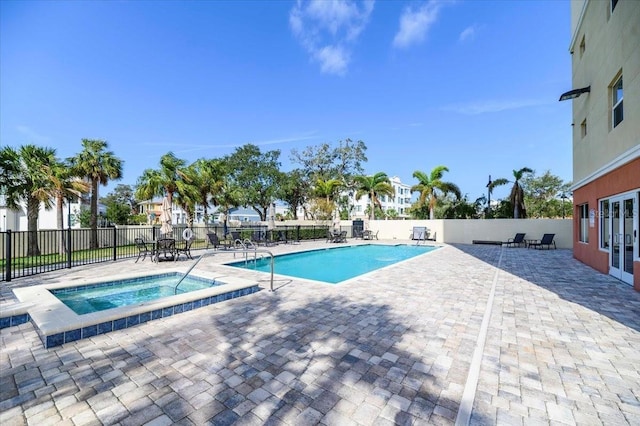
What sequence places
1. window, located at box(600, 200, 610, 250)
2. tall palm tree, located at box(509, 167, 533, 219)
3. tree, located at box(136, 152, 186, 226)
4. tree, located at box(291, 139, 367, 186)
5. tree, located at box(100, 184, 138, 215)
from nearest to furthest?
window, located at box(600, 200, 610, 250) → tree, located at box(136, 152, 186, 226) → tall palm tree, located at box(509, 167, 533, 219) → tree, located at box(291, 139, 367, 186) → tree, located at box(100, 184, 138, 215)

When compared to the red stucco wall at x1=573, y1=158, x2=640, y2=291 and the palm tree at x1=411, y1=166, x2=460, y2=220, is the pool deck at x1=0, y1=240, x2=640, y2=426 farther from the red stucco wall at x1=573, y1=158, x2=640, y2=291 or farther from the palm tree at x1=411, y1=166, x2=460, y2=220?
the palm tree at x1=411, y1=166, x2=460, y2=220

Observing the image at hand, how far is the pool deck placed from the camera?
7.77ft

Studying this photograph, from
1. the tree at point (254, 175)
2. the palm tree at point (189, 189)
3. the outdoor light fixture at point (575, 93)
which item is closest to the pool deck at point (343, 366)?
the outdoor light fixture at point (575, 93)

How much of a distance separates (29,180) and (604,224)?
891 inches

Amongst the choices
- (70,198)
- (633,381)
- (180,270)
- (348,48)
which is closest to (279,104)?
(348,48)

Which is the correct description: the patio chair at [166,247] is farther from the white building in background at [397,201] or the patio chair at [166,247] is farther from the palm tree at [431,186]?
the white building in background at [397,201]

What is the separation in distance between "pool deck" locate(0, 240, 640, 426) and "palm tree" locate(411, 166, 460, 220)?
18.7 meters

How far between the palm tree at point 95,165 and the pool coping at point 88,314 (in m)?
14.8

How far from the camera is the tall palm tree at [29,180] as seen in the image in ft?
40.5

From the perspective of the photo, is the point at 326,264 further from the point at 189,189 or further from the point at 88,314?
the point at 189,189

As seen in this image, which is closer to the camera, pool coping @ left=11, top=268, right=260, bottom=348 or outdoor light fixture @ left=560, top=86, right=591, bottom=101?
pool coping @ left=11, top=268, right=260, bottom=348

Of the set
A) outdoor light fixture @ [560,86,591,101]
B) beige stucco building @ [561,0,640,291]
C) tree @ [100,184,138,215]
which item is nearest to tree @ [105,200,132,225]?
tree @ [100,184,138,215]

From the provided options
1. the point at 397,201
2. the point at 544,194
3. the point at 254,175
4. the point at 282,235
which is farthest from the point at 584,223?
the point at 397,201

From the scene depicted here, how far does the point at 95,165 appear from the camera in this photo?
57.5 ft
